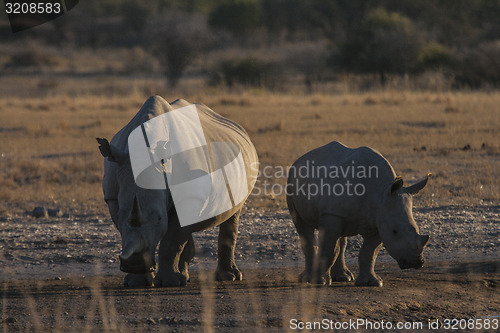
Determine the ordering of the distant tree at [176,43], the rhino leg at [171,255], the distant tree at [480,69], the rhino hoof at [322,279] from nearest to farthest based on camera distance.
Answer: the rhino leg at [171,255] < the rhino hoof at [322,279] < the distant tree at [480,69] < the distant tree at [176,43]

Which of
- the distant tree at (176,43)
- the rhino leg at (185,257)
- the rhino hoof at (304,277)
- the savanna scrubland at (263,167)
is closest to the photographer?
the savanna scrubland at (263,167)

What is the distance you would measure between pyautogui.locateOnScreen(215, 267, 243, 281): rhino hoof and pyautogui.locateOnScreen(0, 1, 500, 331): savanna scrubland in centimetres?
15

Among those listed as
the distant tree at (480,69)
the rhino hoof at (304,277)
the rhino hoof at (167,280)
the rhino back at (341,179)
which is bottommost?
the rhino hoof at (304,277)

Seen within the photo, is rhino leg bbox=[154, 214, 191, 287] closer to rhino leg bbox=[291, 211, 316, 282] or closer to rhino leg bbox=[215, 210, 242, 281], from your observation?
rhino leg bbox=[215, 210, 242, 281]

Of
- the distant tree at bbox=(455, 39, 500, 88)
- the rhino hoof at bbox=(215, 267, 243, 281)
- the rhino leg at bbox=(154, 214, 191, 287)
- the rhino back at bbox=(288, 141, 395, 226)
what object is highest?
the distant tree at bbox=(455, 39, 500, 88)

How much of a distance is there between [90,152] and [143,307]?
9984 mm

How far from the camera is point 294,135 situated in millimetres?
17609

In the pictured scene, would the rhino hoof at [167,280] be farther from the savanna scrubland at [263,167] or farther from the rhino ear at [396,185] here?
the rhino ear at [396,185]

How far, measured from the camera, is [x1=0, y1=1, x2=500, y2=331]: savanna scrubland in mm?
6238

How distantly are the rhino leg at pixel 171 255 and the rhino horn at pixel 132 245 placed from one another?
813 mm

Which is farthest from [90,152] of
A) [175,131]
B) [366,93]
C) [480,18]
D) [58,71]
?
[480,18]

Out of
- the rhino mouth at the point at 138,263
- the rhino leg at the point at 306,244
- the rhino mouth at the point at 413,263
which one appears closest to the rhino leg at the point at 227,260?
the rhino leg at the point at 306,244

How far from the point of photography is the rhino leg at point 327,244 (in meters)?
6.68

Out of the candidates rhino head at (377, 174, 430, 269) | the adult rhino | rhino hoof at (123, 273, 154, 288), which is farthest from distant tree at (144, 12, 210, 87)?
rhino head at (377, 174, 430, 269)
